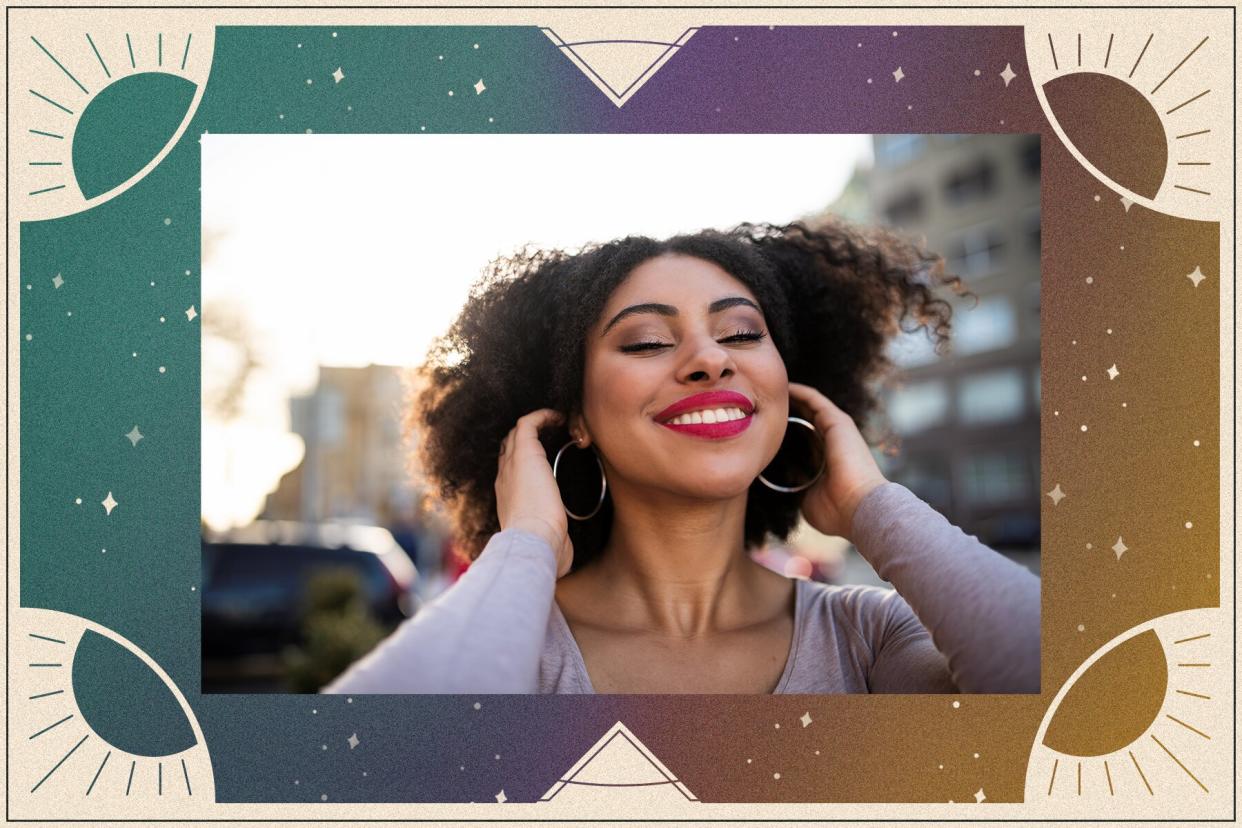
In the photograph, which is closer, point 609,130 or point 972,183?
point 609,130

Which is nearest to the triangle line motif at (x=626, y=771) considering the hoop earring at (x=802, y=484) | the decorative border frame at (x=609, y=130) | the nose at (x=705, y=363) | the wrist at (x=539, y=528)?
the decorative border frame at (x=609, y=130)

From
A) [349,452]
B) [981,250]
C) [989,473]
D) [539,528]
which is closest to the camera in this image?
[539,528]

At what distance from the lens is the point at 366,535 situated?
5.11m

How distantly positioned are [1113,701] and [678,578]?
4.23ft

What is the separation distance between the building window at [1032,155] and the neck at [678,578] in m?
1.32

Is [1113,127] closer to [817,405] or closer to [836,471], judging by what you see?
[817,405]

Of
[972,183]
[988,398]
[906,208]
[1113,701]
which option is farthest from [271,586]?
[906,208]

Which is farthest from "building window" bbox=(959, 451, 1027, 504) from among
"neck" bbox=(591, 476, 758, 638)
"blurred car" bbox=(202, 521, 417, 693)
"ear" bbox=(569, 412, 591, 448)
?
"ear" bbox=(569, 412, 591, 448)

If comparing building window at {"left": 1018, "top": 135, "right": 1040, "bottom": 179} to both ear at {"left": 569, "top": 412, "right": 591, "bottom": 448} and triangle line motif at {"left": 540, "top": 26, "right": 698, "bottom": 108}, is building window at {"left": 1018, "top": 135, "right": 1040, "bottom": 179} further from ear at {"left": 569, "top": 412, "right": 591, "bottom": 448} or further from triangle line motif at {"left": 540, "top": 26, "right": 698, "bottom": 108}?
ear at {"left": 569, "top": 412, "right": 591, "bottom": 448}

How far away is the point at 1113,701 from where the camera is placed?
2424 mm

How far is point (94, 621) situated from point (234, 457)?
67 cm

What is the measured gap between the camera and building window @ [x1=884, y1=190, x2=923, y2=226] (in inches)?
269

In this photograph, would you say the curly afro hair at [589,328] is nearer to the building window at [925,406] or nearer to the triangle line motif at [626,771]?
the triangle line motif at [626,771]

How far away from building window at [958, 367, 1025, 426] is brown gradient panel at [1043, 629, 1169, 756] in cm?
331
